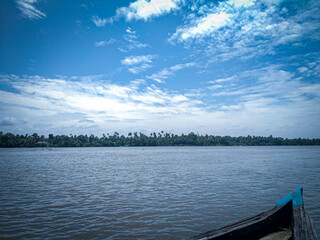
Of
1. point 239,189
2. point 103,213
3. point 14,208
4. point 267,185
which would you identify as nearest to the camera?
point 103,213

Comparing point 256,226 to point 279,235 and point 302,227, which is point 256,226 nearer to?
point 279,235

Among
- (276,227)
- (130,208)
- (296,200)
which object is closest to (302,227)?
(276,227)

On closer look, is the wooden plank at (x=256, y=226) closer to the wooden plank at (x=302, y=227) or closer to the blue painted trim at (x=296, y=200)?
the blue painted trim at (x=296, y=200)

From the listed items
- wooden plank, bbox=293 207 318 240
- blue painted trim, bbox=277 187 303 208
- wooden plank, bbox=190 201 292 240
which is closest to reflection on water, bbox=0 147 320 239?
wooden plank, bbox=190 201 292 240

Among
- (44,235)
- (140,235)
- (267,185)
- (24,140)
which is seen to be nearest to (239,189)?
(267,185)

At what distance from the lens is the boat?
201 inches

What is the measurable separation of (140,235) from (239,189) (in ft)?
35.7

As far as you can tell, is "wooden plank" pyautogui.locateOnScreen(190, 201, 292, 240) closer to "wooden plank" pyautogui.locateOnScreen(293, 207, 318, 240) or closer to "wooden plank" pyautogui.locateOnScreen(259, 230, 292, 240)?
"wooden plank" pyautogui.locateOnScreen(259, 230, 292, 240)

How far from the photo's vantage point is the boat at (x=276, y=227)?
509 cm

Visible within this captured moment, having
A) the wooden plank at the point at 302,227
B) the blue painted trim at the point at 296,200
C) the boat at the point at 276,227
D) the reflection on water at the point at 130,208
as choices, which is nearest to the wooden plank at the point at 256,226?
the boat at the point at 276,227

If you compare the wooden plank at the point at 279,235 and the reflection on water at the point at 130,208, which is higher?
the wooden plank at the point at 279,235

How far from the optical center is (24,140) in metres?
175

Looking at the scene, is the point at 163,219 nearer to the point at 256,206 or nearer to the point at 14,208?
the point at 256,206

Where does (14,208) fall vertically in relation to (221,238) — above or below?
below
